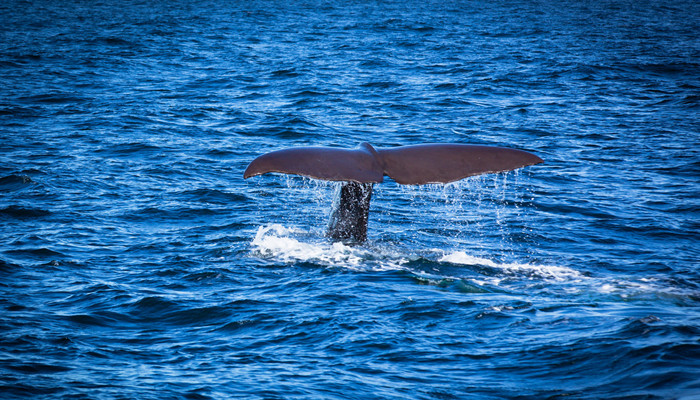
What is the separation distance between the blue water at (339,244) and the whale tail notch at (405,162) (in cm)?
136

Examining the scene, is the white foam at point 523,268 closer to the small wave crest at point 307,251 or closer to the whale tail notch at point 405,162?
the small wave crest at point 307,251

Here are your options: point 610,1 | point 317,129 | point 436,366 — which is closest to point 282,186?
point 317,129

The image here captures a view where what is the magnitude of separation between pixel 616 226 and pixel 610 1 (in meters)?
49.8

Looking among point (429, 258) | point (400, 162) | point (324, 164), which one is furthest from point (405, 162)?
point (429, 258)

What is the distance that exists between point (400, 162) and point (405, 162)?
5 cm

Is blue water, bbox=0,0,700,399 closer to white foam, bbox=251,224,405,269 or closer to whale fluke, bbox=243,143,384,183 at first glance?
white foam, bbox=251,224,405,269

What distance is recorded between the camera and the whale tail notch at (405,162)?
8.20 metres

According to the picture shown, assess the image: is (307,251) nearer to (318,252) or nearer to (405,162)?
(318,252)

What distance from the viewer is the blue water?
Result: 22.9 ft

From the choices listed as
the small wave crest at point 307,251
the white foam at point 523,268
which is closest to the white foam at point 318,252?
the small wave crest at point 307,251

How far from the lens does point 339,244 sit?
10.3 metres

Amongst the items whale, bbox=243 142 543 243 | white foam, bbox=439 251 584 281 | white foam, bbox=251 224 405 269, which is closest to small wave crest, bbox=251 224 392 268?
white foam, bbox=251 224 405 269

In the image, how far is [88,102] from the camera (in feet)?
67.9

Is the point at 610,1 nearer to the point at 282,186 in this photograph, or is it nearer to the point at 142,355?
the point at 282,186
